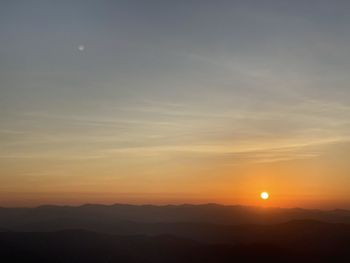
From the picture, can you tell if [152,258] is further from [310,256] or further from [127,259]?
[310,256]

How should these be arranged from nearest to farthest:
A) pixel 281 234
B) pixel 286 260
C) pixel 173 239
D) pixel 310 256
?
1. pixel 286 260
2. pixel 310 256
3. pixel 173 239
4. pixel 281 234

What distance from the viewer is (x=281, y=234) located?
18612 cm

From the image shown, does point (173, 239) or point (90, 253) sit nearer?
point (90, 253)

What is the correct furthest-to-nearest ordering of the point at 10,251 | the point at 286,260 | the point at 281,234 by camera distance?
the point at 281,234, the point at 286,260, the point at 10,251

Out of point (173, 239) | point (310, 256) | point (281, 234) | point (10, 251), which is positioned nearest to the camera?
point (10, 251)

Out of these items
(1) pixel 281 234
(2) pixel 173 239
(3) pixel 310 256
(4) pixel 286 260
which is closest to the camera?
(4) pixel 286 260

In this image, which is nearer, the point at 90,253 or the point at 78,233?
the point at 90,253

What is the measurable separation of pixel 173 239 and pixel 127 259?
31088 millimetres

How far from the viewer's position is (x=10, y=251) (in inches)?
4924

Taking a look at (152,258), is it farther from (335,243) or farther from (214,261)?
(335,243)

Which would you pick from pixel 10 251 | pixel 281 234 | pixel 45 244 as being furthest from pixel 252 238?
pixel 10 251

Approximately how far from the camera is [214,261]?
130375 mm

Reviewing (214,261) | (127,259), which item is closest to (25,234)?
(127,259)

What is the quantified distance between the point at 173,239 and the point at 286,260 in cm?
3972
